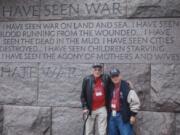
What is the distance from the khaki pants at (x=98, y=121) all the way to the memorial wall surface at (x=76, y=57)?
0.69 metres

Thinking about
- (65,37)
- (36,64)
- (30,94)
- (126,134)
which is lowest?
(126,134)

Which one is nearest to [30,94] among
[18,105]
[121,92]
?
[18,105]

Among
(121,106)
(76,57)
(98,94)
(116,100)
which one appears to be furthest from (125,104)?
(76,57)

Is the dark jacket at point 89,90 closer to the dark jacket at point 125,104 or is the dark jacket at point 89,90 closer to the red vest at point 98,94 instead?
the red vest at point 98,94

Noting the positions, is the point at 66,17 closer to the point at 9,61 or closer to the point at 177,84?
the point at 9,61

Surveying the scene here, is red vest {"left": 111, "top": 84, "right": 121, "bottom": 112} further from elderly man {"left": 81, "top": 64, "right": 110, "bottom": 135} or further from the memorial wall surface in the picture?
the memorial wall surface

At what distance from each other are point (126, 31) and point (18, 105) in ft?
8.64

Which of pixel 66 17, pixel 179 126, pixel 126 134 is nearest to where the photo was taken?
pixel 126 134

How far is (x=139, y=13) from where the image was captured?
810 cm

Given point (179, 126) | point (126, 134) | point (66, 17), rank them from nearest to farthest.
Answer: point (126, 134) → point (179, 126) → point (66, 17)

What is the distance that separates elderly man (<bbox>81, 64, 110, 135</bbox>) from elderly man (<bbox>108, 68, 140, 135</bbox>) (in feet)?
0.48

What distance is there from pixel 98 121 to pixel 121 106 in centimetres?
60

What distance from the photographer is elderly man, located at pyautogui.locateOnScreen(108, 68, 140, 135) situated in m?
6.99

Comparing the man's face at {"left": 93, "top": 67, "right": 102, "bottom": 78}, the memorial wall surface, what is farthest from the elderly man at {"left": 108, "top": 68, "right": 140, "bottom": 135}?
the memorial wall surface
